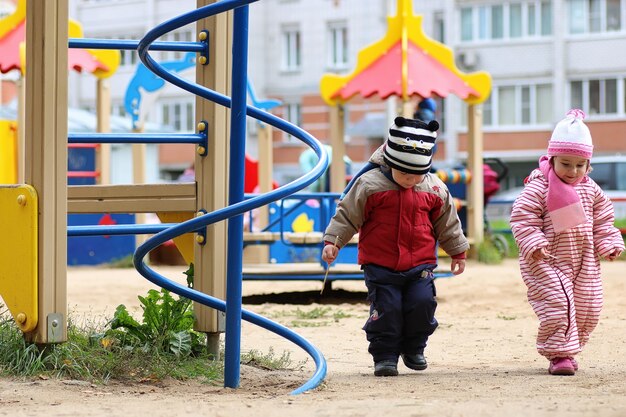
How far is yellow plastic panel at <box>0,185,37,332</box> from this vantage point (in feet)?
16.6

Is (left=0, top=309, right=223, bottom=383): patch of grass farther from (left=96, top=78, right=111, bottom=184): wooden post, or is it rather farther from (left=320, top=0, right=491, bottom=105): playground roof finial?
(left=96, top=78, right=111, bottom=184): wooden post

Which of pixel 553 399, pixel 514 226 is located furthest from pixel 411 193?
pixel 553 399

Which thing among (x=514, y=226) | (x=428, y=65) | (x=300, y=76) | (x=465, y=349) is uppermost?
(x=300, y=76)

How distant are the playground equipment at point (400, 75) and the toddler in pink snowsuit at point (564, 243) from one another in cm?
797

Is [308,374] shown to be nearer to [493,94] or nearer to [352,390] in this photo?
[352,390]

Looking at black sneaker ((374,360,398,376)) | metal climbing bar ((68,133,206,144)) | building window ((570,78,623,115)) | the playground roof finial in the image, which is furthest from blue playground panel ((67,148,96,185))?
building window ((570,78,623,115))

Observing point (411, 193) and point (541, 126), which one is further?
point (541, 126)

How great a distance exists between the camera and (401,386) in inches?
205

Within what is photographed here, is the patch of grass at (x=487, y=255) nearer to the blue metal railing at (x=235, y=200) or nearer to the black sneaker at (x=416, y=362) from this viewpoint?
the black sneaker at (x=416, y=362)

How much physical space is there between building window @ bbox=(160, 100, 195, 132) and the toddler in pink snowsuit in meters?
38.4

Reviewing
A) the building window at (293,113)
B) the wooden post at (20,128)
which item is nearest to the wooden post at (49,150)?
the wooden post at (20,128)

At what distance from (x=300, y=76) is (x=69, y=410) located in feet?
123

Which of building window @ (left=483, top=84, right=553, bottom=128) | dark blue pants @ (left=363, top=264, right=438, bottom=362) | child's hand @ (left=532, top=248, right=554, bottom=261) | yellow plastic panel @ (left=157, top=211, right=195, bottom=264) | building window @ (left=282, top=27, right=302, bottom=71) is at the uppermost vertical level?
building window @ (left=282, top=27, right=302, bottom=71)

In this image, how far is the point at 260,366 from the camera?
5.78 m
